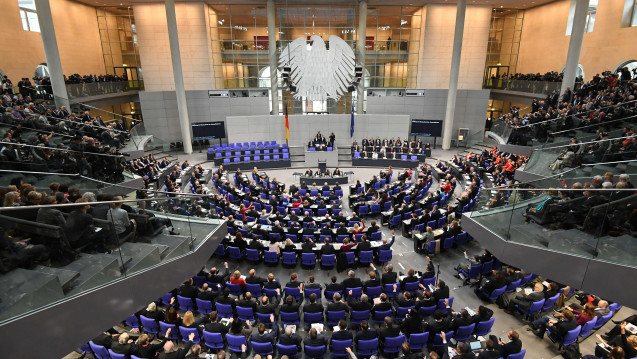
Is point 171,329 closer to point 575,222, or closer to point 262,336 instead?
point 262,336

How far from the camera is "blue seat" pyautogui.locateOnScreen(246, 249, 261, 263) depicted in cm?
1066

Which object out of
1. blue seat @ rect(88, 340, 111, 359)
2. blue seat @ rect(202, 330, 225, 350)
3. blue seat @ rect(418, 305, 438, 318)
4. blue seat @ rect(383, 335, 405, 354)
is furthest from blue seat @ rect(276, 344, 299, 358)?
blue seat @ rect(88, 340, 111, 359)

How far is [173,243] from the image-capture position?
6863 millimetres

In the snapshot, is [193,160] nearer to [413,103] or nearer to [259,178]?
[259,178]

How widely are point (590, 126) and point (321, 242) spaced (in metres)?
11.3

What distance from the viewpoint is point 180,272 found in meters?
6.95

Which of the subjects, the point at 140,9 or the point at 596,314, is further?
the point at 140,9

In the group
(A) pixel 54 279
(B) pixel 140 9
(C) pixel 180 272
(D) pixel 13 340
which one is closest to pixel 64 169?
(C) pixel 180 272

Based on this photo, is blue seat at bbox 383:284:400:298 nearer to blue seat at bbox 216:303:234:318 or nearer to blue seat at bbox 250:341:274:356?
blue seat at bbox 250:341:274:356

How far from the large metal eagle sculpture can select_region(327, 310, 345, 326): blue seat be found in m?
12.8

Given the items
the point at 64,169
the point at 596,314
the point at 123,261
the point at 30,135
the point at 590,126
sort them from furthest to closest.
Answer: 1. the point at 590,126
2. the point at 30,135
3. the point at 64,169
4. the point at 596,314
5. the point at 123,261

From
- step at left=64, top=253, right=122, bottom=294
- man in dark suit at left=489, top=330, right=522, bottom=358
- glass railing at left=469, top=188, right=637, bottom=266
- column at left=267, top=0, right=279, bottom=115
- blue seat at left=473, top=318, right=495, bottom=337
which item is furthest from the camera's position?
column at left=267, top=0, right=279, bottom=115

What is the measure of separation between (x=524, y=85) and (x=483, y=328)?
24051 mm

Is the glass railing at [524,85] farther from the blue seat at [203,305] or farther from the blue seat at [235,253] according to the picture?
the blue seat at [203,305]
